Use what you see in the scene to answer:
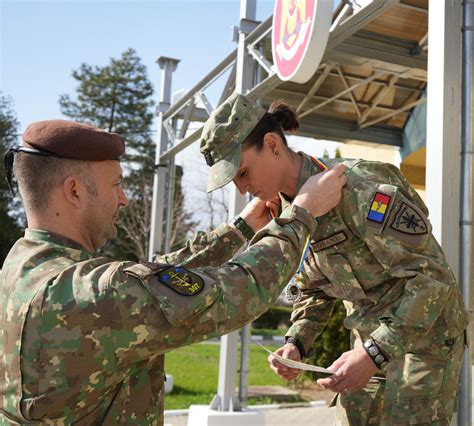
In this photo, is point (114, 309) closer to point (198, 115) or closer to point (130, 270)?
point (130, 270)

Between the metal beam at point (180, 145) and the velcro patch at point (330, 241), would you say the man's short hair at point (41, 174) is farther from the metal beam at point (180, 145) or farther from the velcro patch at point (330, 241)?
the metal beam at point (180, 145)

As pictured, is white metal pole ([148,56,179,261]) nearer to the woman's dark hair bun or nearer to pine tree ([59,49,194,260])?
the woman's dark hair bun

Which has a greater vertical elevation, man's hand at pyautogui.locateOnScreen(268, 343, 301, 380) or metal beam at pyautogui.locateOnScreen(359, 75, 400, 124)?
metal beam at pyautogui.locateOnScreen(359, 75, 400, 124)

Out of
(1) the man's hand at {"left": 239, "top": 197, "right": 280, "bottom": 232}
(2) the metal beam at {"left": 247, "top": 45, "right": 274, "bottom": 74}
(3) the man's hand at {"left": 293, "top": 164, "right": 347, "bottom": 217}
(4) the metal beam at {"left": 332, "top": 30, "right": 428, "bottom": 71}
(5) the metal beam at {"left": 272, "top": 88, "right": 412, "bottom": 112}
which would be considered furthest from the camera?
(5) the metal beam at {"left": 272, "top": 88, "right": 412, "bottom": 112}

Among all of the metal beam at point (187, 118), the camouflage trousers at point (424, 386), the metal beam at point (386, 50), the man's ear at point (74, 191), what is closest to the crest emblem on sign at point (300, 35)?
the metal beam at point (386, 50)

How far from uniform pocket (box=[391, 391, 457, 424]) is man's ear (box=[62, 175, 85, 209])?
1.39 m

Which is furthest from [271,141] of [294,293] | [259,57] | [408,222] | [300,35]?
[259,57]

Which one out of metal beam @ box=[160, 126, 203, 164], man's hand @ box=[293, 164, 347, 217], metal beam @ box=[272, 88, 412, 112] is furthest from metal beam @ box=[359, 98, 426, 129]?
man's hand @ box=[293, 164, 347, 217]

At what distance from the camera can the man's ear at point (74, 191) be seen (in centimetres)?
153

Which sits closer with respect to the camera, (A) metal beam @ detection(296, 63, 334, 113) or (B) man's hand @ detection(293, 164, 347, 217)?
(B) man's hand @ detection(293, 164, 347, 217)

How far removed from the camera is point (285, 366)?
2.31 m

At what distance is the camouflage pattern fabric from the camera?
6.46 ft

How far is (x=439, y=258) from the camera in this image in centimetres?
206

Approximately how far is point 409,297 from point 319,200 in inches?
18.3
